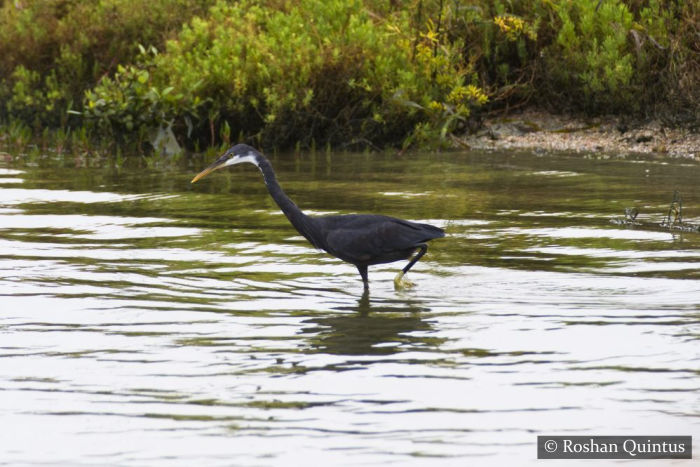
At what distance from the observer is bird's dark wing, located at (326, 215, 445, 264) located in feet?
24.7

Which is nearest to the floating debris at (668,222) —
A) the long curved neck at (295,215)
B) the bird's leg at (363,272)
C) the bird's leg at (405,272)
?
the bird's leg at (405,272)

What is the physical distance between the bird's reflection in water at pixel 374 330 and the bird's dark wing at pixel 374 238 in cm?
32

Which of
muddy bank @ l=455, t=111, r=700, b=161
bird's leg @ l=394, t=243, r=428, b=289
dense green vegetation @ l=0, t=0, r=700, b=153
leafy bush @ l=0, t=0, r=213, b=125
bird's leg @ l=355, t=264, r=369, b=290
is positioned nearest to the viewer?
bird's leg @ l=355, t=264, r=369, b=290

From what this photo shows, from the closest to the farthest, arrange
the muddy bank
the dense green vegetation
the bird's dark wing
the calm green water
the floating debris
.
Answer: the calm green water → the bird's dark wing → the floating debris → the muddy bank → the dense green vegetation

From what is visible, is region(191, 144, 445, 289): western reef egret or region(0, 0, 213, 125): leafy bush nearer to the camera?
region(191, 144, 445, 289): western reef egret

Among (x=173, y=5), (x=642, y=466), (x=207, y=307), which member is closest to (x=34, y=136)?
(x=173, y=5)

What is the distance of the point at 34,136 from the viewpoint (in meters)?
19.1

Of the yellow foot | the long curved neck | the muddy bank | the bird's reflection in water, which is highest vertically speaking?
the muddy bank

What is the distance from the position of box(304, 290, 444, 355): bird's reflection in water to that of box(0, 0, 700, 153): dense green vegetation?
875 cm

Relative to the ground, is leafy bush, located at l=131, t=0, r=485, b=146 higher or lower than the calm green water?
higher

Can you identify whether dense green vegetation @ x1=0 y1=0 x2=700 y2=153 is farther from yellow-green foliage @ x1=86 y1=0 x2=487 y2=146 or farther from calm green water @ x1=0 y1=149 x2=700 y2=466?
calm green water @ x1=0 y1=149 x2=700 y2=466

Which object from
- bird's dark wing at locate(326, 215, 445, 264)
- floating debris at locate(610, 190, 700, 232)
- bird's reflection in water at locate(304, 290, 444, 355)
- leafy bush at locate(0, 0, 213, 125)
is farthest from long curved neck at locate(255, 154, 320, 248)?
leafy bush at locate(0, 0, 213, 125)

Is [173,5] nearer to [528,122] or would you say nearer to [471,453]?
[528,122]

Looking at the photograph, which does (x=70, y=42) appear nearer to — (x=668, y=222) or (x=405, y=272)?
(x=668, y=222)
